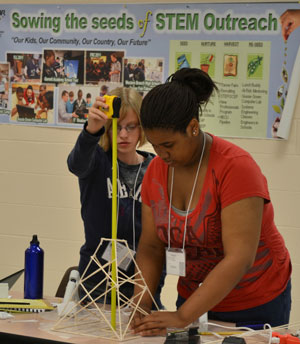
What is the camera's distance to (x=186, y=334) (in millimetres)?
1930

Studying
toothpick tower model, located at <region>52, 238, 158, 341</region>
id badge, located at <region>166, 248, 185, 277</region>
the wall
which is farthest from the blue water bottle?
the wall

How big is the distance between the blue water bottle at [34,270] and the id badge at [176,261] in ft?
1.84

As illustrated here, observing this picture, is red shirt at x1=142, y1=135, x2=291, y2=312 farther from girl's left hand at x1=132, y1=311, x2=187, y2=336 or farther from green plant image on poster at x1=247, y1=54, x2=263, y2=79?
green plant image on poster at x1=247, y1=54, x2=263, y2=79

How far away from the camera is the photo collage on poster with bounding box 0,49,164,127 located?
388 cm

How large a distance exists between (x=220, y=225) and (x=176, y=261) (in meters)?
0.18

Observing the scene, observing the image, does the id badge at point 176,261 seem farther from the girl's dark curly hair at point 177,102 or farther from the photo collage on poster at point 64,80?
the photo collage on poster at point 64,80

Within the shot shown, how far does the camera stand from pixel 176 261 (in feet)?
6.81

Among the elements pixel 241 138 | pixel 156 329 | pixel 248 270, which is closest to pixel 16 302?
pixel 156 329

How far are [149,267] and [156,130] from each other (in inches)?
19.7

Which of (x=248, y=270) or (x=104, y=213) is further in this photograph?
(x=104, y=213)

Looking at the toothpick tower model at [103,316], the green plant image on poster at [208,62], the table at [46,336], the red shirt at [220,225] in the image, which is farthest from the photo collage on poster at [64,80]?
the table at [46,336]

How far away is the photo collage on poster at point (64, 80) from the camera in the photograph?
388 cm

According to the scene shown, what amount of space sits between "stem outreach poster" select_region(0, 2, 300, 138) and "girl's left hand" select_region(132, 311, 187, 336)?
6.09ft

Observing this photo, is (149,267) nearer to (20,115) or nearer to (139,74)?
(139,74)
